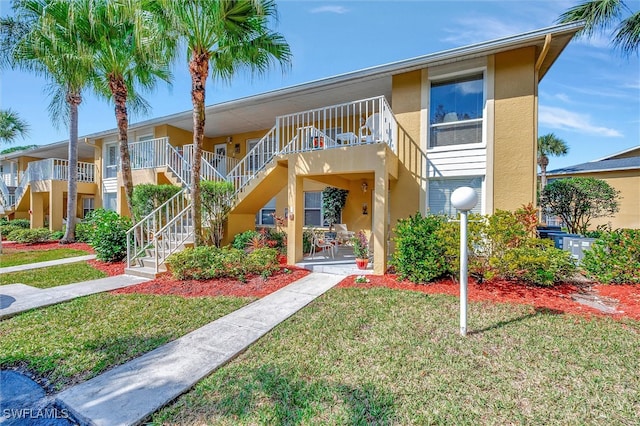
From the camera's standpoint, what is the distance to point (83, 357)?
3688 mm

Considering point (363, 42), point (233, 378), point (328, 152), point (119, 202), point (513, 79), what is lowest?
point (233, 378)

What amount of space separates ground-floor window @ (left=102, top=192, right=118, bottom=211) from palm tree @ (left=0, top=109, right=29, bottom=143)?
14838 mm

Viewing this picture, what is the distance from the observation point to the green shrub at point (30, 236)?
552 inches

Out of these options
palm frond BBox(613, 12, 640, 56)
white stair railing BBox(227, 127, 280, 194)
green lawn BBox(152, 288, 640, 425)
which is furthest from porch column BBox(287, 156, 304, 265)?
palm frond BBox(613, 12, 640, 56)

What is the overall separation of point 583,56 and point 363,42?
7.34 metres

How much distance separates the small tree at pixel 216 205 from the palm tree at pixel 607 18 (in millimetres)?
11816

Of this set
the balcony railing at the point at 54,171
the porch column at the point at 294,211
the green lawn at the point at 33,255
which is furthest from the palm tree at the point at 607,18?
the balcony railing at the point at 54,171

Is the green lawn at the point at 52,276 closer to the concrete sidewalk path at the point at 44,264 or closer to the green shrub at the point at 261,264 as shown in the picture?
the concrete sidewalk path at the point at 44,264

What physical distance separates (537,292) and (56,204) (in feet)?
74.3

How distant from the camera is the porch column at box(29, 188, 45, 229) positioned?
17438mm

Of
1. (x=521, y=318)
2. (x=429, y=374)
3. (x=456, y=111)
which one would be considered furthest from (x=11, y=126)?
(x=521, y=318)

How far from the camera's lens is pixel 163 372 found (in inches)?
131

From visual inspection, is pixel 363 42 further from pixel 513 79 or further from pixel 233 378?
pixel 233 378

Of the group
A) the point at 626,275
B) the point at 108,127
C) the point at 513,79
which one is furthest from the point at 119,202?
the point at 626,275
